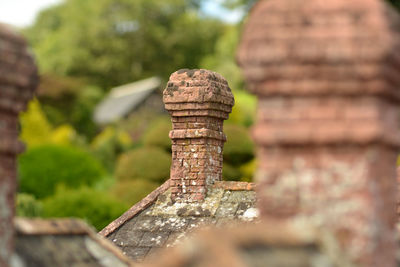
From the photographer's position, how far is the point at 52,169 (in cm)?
2720

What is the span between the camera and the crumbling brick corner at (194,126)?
9773mm

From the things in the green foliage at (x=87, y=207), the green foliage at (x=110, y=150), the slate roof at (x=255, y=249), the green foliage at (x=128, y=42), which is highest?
the green foliage at (x=128, y=42)

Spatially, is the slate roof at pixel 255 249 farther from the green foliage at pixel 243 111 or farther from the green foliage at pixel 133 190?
the green foliage at pixel 243 111

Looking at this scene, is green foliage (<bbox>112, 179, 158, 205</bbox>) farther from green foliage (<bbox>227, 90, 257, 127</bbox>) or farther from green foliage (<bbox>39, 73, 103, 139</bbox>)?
green foliage (<bbox>39, 73, 103, 139</bbox>)

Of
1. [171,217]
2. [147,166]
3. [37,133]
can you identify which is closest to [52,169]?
[147,166]

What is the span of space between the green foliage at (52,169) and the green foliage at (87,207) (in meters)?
5.74

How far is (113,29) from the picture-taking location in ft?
202

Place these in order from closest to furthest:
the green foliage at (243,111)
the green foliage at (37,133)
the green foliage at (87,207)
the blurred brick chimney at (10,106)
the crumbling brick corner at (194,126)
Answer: the blurred brick chimney at (10,106)
the crumbling brick corner at (194,126)
the green foliage at (87,207)
the green foliage at (243,111)
the green foliage at (37,133)

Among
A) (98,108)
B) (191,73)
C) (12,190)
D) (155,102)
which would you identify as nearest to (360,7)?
(12,190)

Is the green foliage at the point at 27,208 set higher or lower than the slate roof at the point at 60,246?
lower

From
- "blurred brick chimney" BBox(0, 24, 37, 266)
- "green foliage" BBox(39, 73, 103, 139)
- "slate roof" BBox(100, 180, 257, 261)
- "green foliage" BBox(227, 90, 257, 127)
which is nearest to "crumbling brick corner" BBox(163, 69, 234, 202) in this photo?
"slate roof" BBox(100, 180, 257, 261)

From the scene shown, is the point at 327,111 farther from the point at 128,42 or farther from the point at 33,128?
the point at 128,42

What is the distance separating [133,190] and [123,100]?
98.2 ft

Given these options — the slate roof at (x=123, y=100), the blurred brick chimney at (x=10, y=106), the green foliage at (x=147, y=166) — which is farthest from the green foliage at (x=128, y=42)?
the blurred brick chimney at (x=10, y=106)
